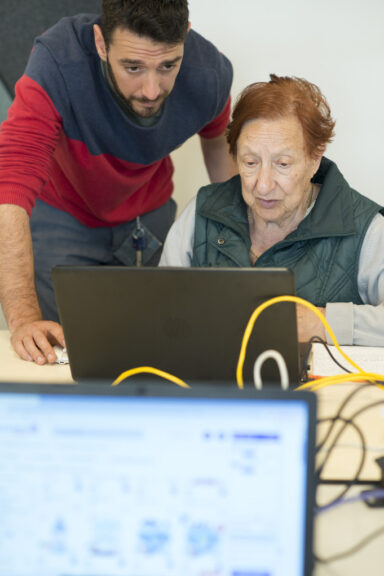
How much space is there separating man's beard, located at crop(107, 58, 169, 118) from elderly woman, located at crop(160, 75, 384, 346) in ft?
0.85

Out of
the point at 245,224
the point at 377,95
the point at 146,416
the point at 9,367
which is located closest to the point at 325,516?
the point at 146,416

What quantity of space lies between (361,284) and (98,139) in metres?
0.92

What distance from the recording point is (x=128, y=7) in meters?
1.55

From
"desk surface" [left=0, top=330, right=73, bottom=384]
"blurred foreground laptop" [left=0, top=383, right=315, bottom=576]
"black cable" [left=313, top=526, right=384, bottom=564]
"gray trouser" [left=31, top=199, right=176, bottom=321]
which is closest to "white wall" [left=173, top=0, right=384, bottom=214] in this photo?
"gray trouser" [left=31, top=199, right=176, bottom=321]

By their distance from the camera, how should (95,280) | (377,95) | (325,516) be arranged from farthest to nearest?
(377,95) < (95,280) < (325,516)

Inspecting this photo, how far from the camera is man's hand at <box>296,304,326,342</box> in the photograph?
1371 mm

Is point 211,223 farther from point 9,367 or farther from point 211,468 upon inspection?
point 211,468

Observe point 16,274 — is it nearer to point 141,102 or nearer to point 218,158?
point 141,102

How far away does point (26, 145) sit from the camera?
1.70 m

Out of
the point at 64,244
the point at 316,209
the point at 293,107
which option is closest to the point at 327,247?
the point at 316,209

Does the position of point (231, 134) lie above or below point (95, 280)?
above

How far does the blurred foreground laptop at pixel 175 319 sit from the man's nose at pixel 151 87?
0.86 meters

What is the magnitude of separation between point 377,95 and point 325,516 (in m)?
2.06

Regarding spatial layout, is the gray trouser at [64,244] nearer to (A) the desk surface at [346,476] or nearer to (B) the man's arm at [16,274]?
(B) the man's arm at [16,274]
